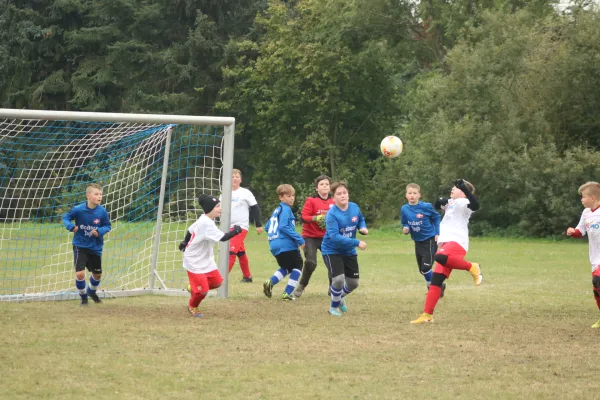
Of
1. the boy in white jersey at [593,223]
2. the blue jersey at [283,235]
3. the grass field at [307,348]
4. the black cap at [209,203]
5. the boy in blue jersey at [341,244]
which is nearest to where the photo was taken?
the grass field at [307,348]

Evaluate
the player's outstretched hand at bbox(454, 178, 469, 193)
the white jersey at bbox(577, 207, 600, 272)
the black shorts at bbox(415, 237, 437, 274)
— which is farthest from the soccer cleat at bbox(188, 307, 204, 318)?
the white jersey at bbox(577, 207, 600, 272)

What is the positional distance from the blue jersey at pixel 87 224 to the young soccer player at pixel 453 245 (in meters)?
4.11

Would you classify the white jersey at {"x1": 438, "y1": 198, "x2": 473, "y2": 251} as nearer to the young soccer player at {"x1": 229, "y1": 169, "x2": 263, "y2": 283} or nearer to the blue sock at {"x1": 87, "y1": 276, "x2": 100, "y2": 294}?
the blue sock at {"x1": 87, "y1": 276, "x2": 100, "y2": 294}

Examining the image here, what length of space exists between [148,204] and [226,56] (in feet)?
96.8

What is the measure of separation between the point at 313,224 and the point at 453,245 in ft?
9.57

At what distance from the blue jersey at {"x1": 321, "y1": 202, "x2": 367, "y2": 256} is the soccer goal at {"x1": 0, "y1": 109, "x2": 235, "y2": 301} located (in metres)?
1.82

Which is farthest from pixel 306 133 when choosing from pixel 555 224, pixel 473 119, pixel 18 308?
pixel 18 308

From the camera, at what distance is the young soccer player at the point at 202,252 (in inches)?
414

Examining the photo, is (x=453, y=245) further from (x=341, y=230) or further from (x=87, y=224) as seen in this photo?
(x=87, y=224)

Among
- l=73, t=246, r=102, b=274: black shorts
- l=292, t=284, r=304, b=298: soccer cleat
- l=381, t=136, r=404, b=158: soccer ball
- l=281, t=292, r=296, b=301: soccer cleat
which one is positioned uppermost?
l=381, t=136, r=404, b=158: soccer ball

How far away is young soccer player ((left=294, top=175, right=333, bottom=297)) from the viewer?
40.8 ft

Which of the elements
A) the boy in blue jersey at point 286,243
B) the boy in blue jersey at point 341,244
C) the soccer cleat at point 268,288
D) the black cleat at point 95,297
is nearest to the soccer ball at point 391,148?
the boy in blue jersey at point 286,243

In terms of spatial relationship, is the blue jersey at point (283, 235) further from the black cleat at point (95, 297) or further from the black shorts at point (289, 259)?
the black cleat at point (95, 297)

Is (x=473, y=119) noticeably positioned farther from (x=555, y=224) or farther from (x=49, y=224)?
(x=49, y=224)
